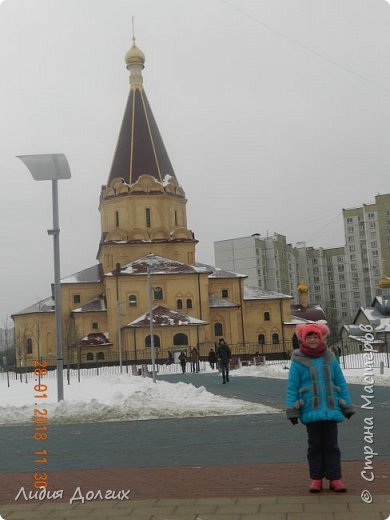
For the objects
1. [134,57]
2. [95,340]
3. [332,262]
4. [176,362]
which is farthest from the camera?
[332,262]

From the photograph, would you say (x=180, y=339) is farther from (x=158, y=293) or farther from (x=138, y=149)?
(x=138, y=149)

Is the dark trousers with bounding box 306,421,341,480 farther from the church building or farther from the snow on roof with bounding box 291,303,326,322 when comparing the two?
the snow on roof with bounding box 291,303,326,322

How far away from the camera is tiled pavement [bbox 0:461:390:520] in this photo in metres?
5.42

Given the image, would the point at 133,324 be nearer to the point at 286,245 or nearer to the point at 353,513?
the point at 353,513

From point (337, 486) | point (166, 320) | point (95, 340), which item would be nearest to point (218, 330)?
point (166, 320)

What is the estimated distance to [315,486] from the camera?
6066 millimetres

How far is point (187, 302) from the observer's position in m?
62.5

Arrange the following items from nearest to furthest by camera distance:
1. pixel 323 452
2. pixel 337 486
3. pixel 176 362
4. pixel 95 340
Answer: pixel 337 486, pixel 323 452, pixel 176 362, pixel 95 340

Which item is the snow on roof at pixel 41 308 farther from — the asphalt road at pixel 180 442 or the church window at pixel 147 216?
the asphalt road at pixel 180 442

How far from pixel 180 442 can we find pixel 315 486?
4.01m

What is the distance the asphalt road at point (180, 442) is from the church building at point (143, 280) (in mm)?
48317

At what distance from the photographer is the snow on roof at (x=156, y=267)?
61.8 m

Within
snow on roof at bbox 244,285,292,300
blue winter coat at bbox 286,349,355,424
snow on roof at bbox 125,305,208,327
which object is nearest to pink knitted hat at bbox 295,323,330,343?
blue winter coat at bbox 286,349,355,424

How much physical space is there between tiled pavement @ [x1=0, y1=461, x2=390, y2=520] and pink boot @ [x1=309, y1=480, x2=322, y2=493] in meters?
0.06
